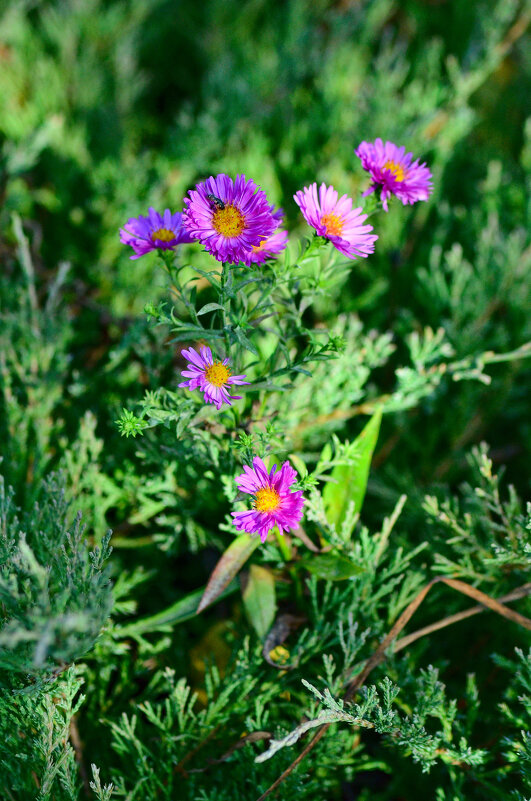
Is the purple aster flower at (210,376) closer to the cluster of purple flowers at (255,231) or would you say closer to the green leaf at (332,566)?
the cluster of purple flowers at (255,231)

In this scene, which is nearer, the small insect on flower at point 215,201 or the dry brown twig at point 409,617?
the small insect on flower at point 215,201

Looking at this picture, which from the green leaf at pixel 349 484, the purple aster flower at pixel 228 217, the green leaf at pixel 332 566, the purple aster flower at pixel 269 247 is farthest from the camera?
the green leaf at pixel 349 484

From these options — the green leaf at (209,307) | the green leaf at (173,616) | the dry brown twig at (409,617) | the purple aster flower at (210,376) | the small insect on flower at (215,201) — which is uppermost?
the small insect on flower at (215,201)

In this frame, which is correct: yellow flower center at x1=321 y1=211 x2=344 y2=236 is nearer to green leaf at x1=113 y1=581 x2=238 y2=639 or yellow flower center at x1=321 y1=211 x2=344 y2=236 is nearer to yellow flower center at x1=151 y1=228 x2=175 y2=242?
yellow flower center at x1=151 y1=228 x2=175 y2=242

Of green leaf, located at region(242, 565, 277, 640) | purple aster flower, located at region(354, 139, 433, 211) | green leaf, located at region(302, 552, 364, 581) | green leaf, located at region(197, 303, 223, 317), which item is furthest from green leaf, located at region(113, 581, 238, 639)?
purple aster flower, located at region(354, 139, 433, 211)

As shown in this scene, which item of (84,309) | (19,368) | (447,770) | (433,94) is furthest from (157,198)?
(447,770)

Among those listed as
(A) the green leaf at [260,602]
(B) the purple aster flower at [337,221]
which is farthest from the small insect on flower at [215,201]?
(A) the green leaf at [260,602]
